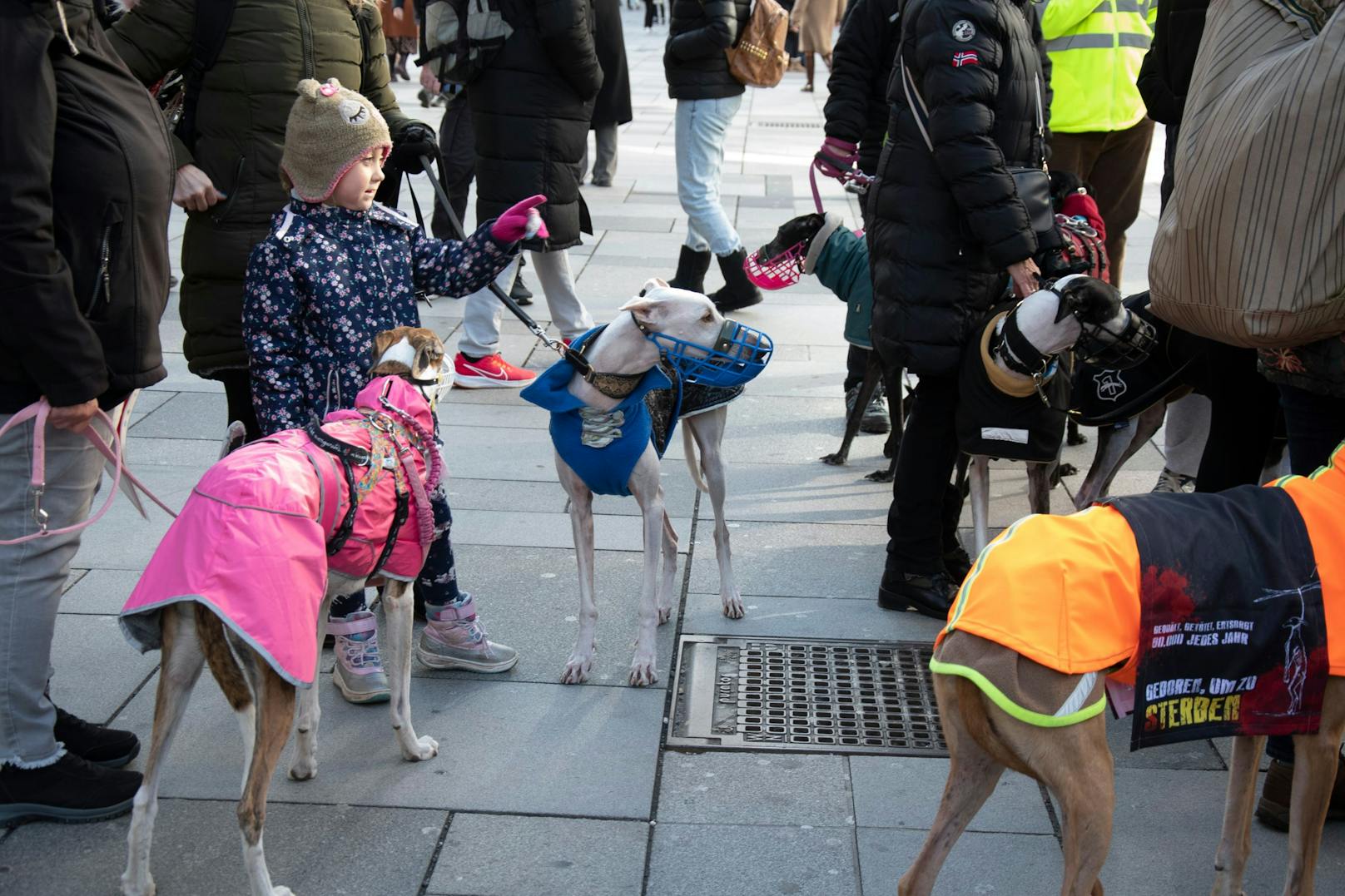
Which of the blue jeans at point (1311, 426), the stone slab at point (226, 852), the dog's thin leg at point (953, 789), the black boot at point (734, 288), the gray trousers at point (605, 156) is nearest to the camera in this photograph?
the dog's thin leg at point (953, 789)

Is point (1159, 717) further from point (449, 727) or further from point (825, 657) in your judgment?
point (449, 727)

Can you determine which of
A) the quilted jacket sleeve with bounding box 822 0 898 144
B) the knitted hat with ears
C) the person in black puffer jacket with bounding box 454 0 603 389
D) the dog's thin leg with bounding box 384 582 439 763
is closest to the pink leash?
the dog's thin leg with bounding box 384 582 439 763

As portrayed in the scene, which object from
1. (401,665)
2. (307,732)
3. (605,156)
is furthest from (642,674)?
(605,156)

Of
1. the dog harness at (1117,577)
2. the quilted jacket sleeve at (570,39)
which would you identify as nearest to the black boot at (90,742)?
the dog harness at (1117,577)

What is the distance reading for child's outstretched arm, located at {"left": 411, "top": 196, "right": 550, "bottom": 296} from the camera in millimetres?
3891

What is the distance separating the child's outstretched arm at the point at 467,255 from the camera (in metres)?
3.89

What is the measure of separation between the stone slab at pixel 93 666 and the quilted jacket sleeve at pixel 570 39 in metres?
3.61

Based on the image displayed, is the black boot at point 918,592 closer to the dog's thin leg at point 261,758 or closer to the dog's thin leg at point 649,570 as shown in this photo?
the dog's thin leg at point 649,570

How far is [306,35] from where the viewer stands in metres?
4.16

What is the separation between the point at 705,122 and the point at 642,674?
4.95m

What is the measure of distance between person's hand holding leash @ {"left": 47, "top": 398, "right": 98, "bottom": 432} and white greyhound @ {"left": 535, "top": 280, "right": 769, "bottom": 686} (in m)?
1.40

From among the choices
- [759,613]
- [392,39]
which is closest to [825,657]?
[759,613]

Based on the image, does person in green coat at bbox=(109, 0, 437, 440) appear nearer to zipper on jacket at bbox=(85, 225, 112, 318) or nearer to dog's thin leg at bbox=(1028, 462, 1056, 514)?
zipper on jacket at bbox=(85, 225, 112, 318)

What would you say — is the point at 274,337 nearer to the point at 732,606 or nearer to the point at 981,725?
the point at 732,606
